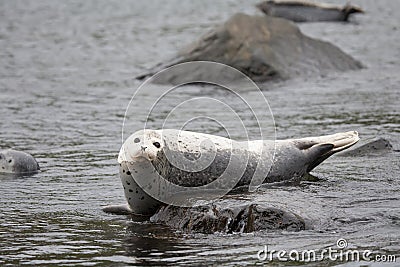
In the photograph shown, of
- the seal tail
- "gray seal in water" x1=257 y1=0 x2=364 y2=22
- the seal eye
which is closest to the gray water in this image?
the seal tail

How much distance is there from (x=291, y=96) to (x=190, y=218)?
6363 millimetres

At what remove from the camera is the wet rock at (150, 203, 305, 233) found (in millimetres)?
6250

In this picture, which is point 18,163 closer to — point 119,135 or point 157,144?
point 119,135

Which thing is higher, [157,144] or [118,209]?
[157,144]

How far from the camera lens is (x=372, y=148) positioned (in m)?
8.75

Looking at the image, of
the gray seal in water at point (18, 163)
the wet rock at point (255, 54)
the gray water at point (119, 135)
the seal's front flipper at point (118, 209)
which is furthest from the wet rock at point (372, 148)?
the wet rock at point (255, 54)

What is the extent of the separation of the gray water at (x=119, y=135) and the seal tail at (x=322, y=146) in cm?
20

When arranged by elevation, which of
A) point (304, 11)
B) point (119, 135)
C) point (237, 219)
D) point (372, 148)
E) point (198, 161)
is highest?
point (198, 161)

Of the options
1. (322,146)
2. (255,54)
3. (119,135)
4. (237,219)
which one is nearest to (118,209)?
(237,219)

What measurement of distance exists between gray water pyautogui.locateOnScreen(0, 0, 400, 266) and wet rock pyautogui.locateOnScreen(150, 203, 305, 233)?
0.26 ft

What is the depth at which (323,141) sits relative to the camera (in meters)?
7.92

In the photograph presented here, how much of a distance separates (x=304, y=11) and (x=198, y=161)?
15645 mm

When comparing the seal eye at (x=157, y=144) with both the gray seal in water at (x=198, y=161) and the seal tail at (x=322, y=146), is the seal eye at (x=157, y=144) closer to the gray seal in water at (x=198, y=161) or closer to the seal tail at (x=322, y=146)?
the gray seal in water at (x=198, y=161)

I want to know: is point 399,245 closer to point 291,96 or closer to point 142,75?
point 291,96
